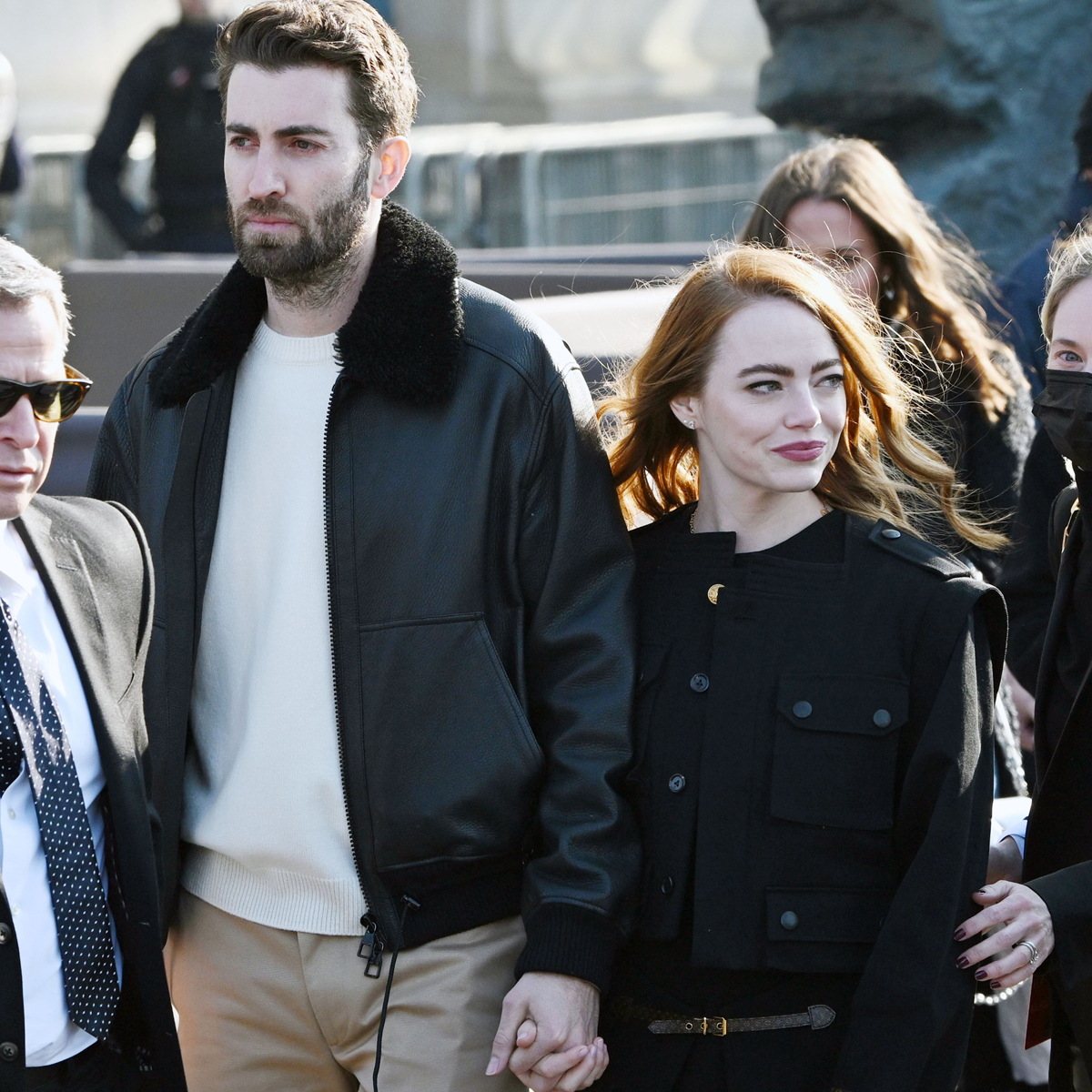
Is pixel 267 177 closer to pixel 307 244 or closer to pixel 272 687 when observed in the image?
pixel 307 244

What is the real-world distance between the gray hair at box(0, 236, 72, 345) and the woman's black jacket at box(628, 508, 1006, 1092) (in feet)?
3.45

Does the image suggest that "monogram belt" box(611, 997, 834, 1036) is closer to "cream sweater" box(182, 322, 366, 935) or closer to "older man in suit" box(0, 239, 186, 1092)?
"cream sweater" box(182, 322, 366, 935)

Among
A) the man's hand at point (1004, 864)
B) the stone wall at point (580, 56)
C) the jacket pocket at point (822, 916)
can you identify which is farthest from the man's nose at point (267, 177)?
the stone wall at point (580, 56)

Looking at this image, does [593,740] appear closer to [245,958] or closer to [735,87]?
[245,958]

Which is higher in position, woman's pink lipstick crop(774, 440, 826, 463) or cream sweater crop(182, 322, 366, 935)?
woman's pink lipstick crop(774, 440, 826, 463)

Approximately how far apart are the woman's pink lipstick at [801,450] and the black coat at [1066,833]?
1.77 feet

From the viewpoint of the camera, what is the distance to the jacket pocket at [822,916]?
2238mm

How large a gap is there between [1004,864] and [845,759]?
497mm

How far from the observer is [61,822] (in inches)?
82.0

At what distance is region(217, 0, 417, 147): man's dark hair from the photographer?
2441mm

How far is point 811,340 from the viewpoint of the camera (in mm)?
2457

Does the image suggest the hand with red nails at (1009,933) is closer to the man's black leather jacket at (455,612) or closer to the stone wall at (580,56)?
the man's black leather jacket at (455,612)

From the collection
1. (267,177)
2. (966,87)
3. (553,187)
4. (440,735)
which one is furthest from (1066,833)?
(553,187)

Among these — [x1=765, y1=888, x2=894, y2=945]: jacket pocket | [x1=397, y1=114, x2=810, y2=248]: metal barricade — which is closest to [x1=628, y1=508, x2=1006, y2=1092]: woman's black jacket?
[x1=765, y1=888, x2=894, y2=945]: jacket pocket
